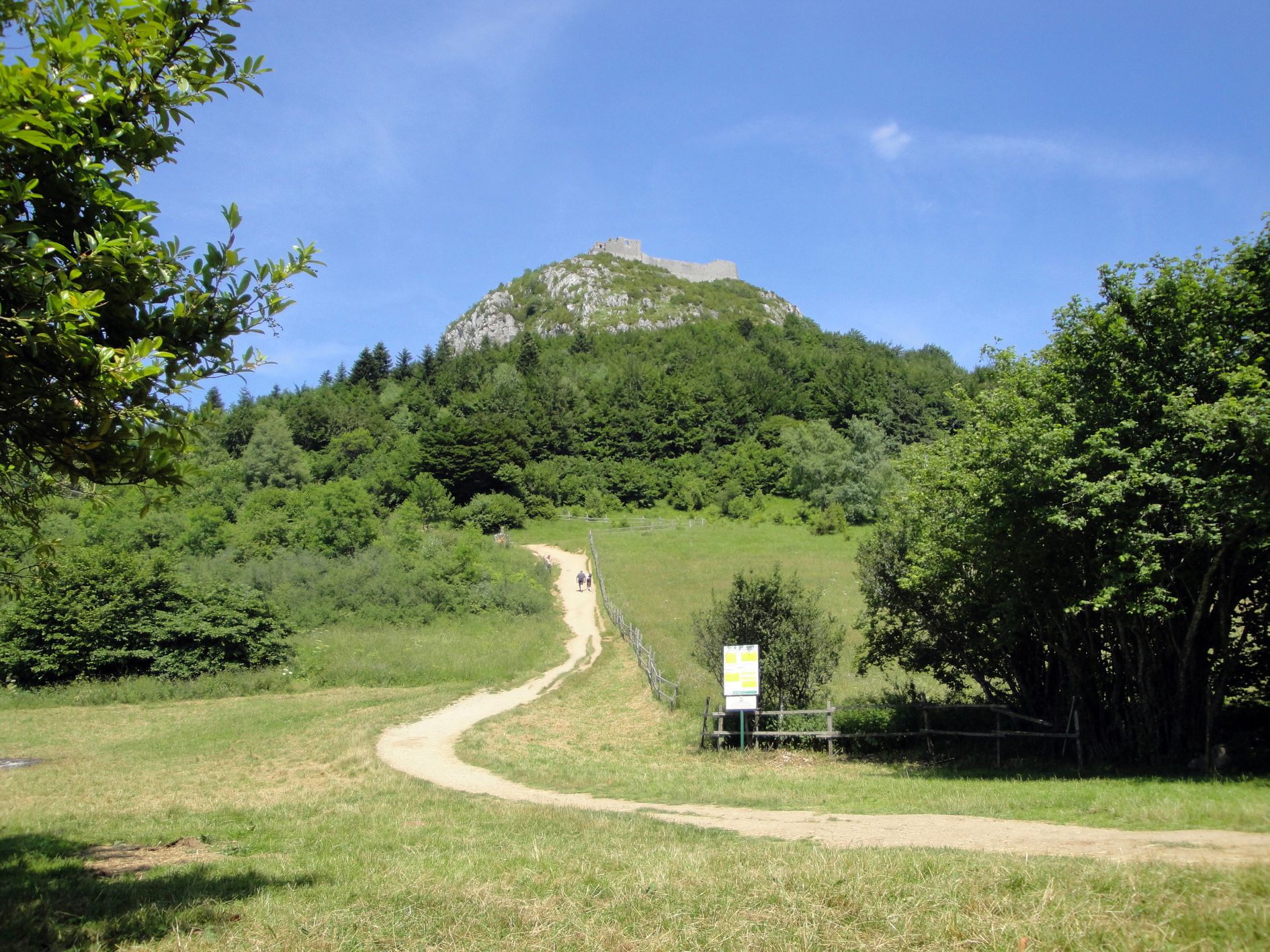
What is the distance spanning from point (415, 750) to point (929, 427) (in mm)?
84278

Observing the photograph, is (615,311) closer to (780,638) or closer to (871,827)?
(780,638)

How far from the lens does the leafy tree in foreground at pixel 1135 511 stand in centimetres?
1190

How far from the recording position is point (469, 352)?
4764 inches

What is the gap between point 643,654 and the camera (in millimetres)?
29578

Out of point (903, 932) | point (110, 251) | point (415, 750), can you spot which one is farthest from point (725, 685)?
point (110, 251)

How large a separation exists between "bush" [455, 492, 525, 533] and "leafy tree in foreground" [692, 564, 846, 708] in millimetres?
51572

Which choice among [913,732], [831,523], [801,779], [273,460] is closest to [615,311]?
[273,460]

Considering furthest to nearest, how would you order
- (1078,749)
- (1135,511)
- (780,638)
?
(780,638), (1078,749), (1135,511)

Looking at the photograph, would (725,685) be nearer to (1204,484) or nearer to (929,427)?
(1204,484)

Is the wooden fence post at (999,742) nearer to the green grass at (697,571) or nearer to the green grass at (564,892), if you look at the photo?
the green grass at (697,571)

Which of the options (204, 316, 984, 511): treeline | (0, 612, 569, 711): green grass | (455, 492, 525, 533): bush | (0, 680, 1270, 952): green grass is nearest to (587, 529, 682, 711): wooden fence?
(0, 612, 569, 711): green grass

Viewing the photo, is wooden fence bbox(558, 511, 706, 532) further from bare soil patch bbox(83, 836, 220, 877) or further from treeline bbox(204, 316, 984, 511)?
bare soil patch bbox(83, 836, 220, 877)

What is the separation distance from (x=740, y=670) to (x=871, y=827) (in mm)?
8241

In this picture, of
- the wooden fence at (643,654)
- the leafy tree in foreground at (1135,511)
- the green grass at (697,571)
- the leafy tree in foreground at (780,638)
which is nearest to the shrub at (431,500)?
the green grass at (697,571)
